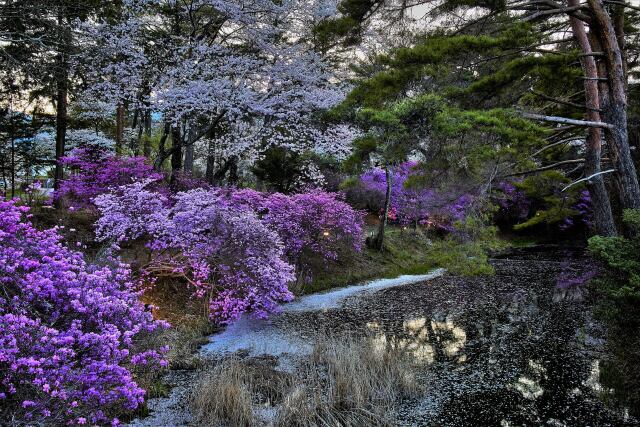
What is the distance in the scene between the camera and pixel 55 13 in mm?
11062

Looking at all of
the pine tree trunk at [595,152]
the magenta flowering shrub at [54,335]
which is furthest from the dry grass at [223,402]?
the pine tree trunk at [595,152]

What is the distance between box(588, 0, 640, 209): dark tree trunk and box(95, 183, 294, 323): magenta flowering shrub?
604 cm

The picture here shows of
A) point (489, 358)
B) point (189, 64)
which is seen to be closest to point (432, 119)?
point (489, 358)

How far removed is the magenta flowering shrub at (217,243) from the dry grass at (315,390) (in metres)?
1.95

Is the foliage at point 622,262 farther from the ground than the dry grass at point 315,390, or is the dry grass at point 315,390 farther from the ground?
the foliage at point 622,262

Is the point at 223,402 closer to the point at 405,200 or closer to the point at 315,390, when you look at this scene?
the point at 315,390

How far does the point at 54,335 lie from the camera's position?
10.1 feet

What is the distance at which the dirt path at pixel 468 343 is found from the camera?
516 cm

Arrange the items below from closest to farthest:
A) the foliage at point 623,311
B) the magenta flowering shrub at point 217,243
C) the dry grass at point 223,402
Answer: the dry grass at point 223,402 → the foliage at point 623,311 → the magenta flowering shrub at point 217,243

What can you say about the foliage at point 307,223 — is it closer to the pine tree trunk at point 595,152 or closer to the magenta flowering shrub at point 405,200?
the magenta flowering shrub at point 405,200

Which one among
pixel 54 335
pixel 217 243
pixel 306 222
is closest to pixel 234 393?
pixel 54 335

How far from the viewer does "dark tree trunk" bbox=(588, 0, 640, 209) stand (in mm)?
6914

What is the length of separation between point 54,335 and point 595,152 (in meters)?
8.74

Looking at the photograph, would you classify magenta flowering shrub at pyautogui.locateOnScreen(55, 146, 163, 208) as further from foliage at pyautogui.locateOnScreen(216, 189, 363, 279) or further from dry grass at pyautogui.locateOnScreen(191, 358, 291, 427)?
dry grass at pyautogui.locateOnScreen(191, 358, 291, 427)
